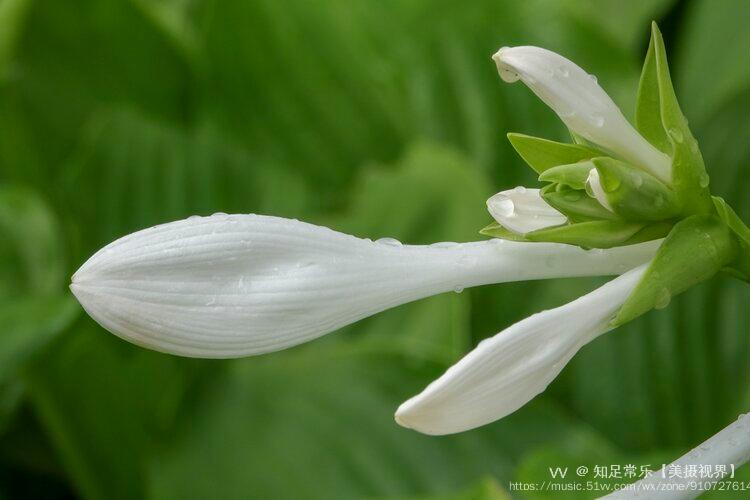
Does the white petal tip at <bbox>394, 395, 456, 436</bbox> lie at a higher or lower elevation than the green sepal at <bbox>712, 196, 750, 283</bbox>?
lower

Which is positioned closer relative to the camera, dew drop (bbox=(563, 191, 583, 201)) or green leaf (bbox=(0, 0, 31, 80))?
dew drop (bbox=(563, 191, 583, 201))

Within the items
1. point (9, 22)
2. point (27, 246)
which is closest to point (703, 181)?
point (27, 246)

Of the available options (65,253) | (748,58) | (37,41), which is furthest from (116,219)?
(748,58)

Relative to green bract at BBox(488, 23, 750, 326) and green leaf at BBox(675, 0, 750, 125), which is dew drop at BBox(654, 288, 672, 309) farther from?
green leaf at BBox(675, 0, 750, 125)

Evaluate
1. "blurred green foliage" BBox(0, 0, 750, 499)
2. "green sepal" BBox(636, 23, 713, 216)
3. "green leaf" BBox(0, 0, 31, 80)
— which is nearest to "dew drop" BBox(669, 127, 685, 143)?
"green sepal" BBox(636, 23, 713, 216)

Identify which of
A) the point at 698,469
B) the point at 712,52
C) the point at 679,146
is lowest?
the point at 698,469

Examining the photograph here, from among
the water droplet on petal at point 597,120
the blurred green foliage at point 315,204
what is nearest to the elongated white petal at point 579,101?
the water droplet on petal at point 597,120

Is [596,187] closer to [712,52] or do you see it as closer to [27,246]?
[27,246]

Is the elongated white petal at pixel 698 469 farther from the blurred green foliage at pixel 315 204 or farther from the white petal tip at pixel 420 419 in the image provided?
the blurred green foliage at pixel 315 204
